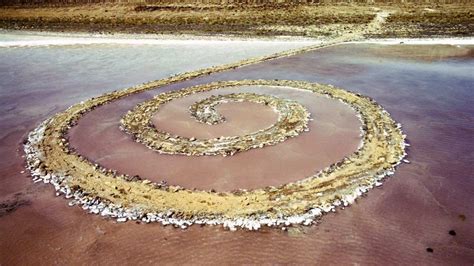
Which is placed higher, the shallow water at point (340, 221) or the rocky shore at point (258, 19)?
the rocky shore at point (258, 19)

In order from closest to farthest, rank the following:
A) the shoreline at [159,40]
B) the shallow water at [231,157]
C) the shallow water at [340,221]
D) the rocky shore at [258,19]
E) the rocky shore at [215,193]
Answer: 1. the shallow water at [340,221]
2. the rocky shore at [215,193]
3. the shallow water at [231,157]
4. the shoreline at [159,40]
5. the rocky shore at [258,19]

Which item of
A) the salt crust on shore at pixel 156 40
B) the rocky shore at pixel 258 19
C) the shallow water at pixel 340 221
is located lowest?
the shallow water at pixel 340 221

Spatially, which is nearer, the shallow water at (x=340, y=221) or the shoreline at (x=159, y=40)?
the shallow water at (x=340, y=221)

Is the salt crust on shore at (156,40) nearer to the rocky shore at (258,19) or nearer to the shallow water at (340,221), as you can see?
the rocky shore at (258,19)

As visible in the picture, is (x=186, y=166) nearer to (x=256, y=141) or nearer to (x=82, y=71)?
(x=256, y=141)

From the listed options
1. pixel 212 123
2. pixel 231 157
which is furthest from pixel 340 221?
pixel 212 123

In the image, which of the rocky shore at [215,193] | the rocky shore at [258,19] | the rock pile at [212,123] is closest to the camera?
the rocky shore at [215,193]

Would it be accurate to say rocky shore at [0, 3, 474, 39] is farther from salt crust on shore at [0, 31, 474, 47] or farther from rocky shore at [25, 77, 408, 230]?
rocky shore at [25, 77, 408, 230]

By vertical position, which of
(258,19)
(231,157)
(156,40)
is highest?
(258,19)

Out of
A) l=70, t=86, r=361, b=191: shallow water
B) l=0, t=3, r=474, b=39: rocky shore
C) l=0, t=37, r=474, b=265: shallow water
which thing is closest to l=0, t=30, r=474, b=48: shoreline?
l=0, t=3, r=474, b=39: rocky shore

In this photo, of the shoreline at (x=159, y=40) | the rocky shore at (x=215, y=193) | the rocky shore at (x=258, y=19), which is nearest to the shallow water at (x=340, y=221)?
the rocky shore at (x=215, y=193)

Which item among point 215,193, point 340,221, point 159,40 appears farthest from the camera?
point 159,40

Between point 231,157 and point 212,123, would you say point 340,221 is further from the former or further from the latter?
point 212,123
